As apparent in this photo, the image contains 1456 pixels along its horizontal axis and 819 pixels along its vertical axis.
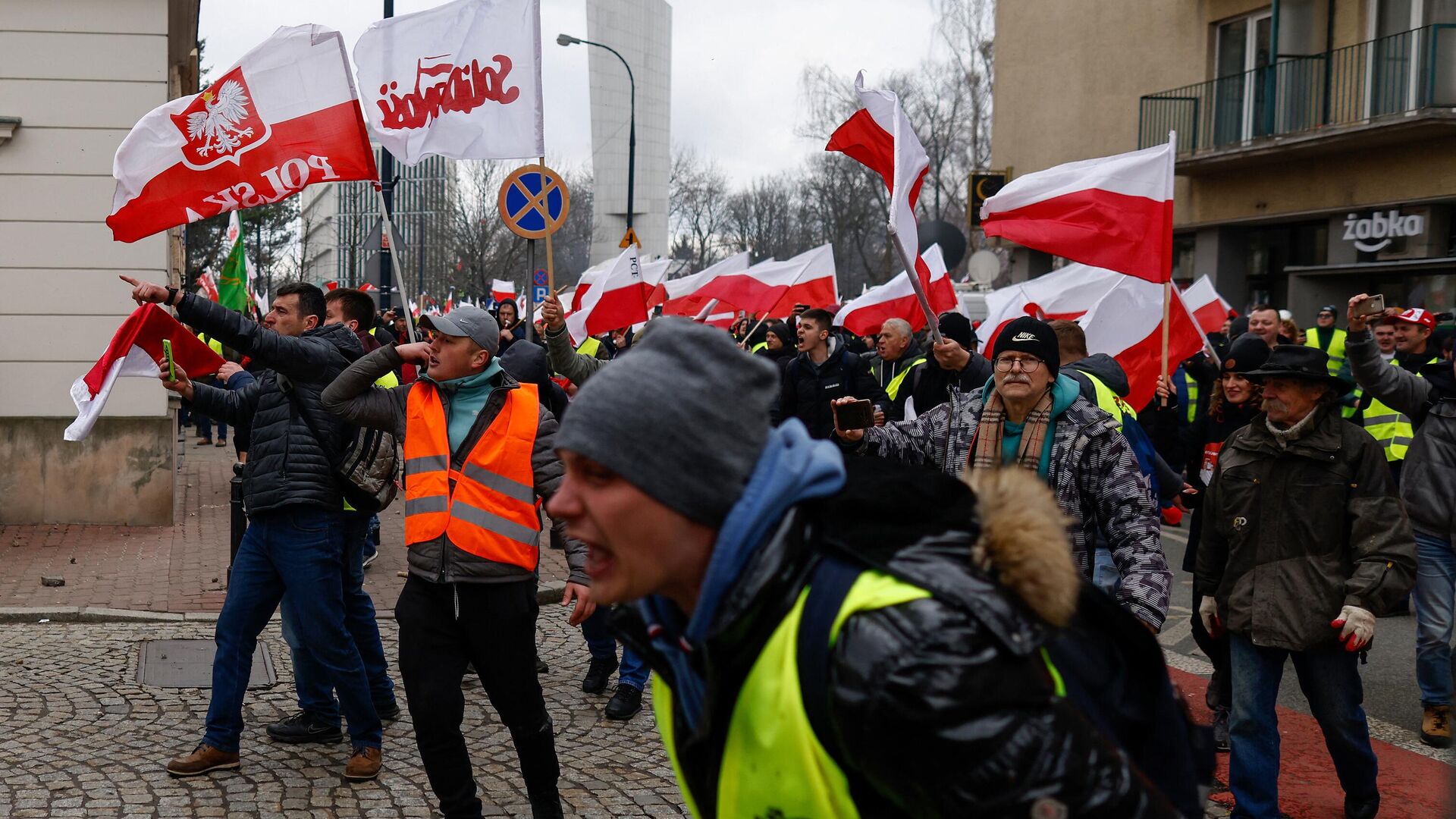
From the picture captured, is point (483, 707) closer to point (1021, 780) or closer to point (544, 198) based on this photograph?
point (544, 198)

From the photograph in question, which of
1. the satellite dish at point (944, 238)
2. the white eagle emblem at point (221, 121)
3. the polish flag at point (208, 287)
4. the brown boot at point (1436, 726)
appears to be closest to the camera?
the brown boot at point (1436, 726)

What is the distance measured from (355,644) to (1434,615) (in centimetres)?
500

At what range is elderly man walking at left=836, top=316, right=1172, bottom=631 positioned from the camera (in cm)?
431

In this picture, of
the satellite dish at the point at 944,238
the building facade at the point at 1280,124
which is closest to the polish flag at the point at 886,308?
the satellite dish at the point at 944,238

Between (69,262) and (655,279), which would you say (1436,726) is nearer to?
(69,262)

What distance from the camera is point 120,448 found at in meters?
11.9

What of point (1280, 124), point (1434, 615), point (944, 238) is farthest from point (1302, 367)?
point (1280, 124)

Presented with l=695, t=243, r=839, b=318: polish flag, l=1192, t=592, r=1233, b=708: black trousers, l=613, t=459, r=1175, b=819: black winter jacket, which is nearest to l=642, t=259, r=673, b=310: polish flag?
l=695, t=243, r=839, b=318: polish flag

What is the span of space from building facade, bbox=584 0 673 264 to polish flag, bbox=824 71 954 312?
72071 millimetres

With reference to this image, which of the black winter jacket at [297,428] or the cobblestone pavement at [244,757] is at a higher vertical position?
the black winter jacket at [297,428]

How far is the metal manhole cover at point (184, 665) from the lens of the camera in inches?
273

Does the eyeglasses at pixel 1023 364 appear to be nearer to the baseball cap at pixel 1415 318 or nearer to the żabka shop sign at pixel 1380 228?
the baseball cap at pixel 1415 318

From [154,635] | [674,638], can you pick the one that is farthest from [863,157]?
[674,638]

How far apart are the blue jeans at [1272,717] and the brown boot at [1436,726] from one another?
153 cm
